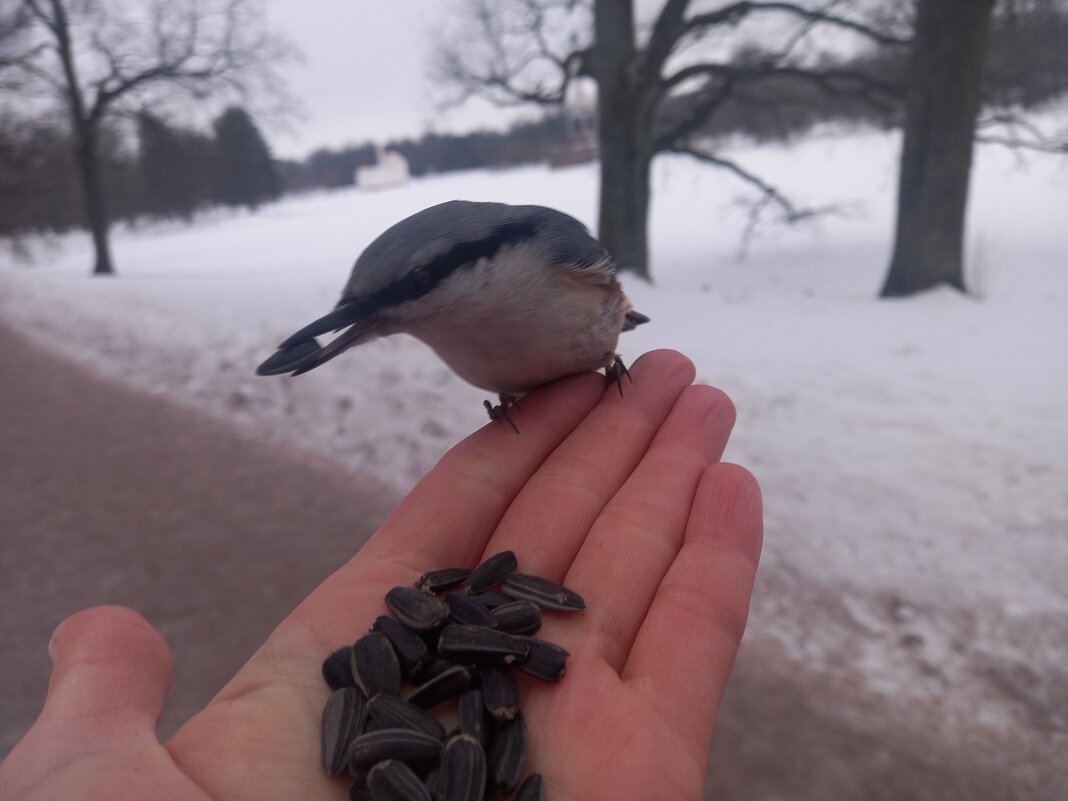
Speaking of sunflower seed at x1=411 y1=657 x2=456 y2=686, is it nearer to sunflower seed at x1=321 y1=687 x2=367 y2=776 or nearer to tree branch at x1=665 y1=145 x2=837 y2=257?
sunflower seed at x1=321 y1=687 x2=367 y2=776

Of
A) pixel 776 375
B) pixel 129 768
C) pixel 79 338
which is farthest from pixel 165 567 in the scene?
pixel 79 338

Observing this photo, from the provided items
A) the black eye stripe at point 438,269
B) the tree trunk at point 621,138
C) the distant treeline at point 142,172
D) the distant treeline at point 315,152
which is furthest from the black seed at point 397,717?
the tree trunk at point 621,138

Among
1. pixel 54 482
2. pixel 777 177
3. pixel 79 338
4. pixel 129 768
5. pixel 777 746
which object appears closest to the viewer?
pixel 129 768

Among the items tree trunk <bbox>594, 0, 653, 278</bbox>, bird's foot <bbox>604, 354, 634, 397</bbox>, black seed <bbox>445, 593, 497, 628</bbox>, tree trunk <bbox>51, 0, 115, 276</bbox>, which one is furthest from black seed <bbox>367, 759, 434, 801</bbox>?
tree trunk <bbox>51, 0, 115, 276</bbox>

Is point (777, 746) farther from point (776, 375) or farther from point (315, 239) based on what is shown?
point (315, 239)

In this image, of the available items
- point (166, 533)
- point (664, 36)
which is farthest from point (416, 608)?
point (664, 36)

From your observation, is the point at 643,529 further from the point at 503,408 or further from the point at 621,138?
the point at 621,138
